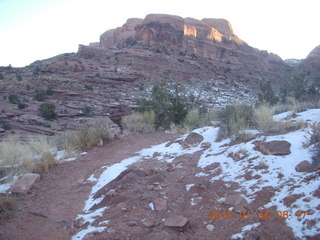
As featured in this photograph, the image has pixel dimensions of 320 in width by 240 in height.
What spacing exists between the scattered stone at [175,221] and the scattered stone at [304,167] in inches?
64.6

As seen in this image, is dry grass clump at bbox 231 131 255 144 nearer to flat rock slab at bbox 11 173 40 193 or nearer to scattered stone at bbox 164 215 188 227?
scattered stone at bbox 164 215 188 227

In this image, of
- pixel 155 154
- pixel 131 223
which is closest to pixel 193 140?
pixel 155 154

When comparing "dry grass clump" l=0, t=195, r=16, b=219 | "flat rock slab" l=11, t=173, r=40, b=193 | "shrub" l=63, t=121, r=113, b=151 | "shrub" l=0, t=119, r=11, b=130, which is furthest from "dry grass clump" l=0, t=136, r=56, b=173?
"shrub" l=0, t=119, r=11, b=130

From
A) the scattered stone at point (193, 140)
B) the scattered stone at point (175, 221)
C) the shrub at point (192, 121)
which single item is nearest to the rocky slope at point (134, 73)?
the shrub at point (192, 121)

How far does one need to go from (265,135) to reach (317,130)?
1.04 metres

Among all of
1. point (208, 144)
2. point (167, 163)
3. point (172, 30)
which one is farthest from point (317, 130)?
point (172, 30)

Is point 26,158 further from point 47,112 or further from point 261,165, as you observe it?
point 47,112

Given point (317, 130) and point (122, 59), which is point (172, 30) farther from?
point (317, 130)

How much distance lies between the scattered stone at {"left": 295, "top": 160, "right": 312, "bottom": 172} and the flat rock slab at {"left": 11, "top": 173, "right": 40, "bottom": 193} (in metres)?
4.26

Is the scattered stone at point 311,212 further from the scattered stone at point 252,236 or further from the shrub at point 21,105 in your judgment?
the shrub at point 21,105

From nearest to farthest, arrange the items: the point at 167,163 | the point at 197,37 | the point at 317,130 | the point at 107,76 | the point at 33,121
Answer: the point at 317,130, the point at 167,163, the point at 33,121, the point at 107,76, the point at 197,37

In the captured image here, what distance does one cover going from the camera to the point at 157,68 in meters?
42.1

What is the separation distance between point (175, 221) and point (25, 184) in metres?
3.04

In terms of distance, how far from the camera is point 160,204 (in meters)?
3.50
